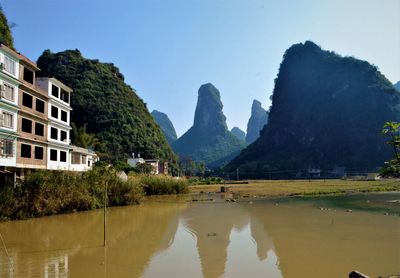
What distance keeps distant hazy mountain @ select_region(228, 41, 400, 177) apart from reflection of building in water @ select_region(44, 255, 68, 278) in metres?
113

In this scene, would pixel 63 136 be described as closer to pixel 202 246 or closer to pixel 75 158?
pixel 75 158

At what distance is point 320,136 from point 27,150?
414 feet

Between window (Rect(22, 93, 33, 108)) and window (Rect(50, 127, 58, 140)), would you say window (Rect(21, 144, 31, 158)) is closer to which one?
window (Rect(22, 93, 33, 108))

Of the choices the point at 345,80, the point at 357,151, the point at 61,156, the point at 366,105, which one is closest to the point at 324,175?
the point at 357,151

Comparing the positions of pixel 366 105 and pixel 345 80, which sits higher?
→ pixel 345 80

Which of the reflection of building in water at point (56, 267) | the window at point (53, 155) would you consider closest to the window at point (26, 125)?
the window at point (53, 155)

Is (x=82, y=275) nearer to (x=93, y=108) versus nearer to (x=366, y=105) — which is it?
(x=93, y=108)

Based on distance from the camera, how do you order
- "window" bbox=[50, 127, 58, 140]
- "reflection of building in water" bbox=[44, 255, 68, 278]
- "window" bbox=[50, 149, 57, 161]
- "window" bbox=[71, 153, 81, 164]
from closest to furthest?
"reflection of building in water" bbox=[44, 255, 68, 278] → "window" bbox=[50, 149, 57, 161] → "window" bbox=[50, 127, 58, 140] → "window" bbox=[71, 153, 81, 164]

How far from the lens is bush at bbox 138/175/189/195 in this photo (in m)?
46.1

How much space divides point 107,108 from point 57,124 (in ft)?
200

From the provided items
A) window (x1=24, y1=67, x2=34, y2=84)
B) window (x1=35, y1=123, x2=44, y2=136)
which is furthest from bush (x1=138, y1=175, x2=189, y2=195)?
window (x1=24, y1=67, x2=34, y2=84)

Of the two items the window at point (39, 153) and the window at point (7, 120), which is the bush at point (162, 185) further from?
the window at point (7, 120)

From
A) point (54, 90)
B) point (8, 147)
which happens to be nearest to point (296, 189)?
point (54, 90)

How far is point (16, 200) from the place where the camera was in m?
23.1
